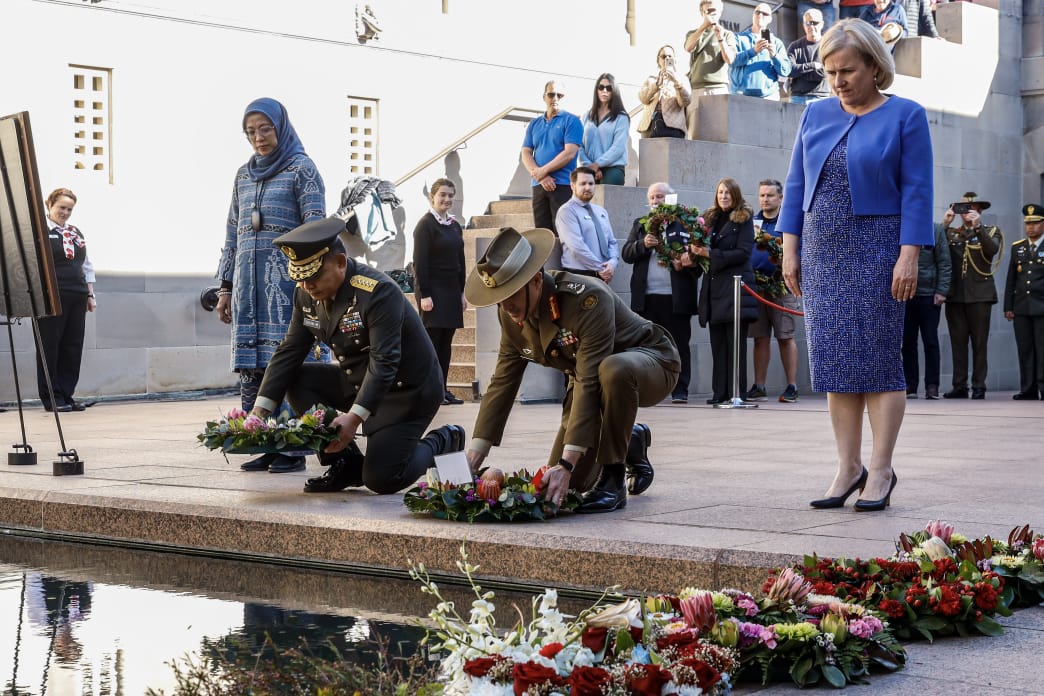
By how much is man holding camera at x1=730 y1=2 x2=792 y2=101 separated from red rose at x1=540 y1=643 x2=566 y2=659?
49.5 feet

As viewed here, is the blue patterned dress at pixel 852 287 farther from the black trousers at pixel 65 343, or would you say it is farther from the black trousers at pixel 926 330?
the black trousers at pixel 926 330

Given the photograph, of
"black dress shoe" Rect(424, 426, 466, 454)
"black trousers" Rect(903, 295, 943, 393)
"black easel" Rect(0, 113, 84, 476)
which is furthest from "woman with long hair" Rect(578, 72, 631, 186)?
"black dress shoe" Rect(424, 426, 466, 454)

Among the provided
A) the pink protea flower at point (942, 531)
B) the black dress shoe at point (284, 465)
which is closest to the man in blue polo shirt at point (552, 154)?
the black dress shoe at point (284, 465)

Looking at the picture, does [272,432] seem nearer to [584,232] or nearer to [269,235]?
[269,235]

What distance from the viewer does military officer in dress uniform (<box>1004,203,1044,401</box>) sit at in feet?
54.0

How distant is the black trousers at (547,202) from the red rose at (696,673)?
11715mm

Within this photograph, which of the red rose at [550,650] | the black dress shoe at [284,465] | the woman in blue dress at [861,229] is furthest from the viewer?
the black dress shoe at [284,465]

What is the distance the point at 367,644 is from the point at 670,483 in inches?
124

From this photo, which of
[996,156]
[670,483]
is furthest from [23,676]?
[996,156]

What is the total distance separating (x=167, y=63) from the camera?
16828mm

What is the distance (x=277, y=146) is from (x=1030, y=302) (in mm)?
10129

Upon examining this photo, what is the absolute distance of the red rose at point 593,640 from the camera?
11.5 ft

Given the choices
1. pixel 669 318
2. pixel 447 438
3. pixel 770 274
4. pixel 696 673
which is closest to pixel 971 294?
pixel 770 274

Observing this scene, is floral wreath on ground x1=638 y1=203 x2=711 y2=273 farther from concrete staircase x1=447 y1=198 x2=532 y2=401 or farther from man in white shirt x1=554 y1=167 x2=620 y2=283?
concrete staircase x1=447 y1=198 x2=532 y2=401
